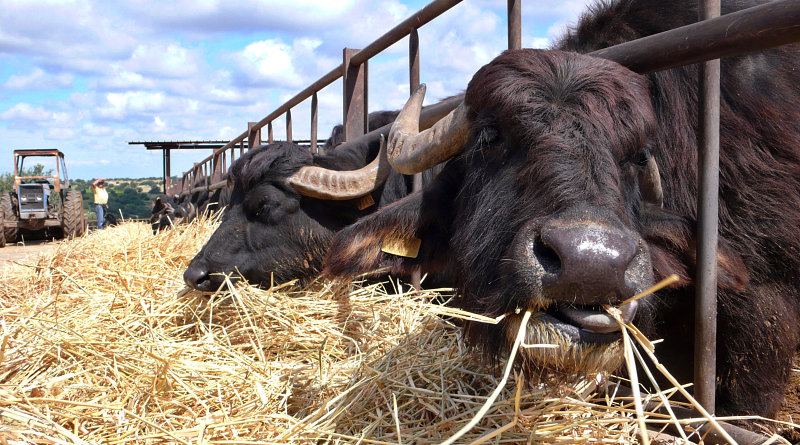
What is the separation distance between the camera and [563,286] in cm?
140

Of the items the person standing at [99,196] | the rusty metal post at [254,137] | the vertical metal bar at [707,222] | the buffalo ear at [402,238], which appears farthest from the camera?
the person standing at [99,196]

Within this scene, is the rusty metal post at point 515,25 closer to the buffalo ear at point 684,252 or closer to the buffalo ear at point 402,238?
the buffalo ear at point 402,238

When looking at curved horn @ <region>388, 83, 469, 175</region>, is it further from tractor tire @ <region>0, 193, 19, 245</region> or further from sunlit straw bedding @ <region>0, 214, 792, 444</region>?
tractor tire @ <region>0, 193, 19, 245</region>

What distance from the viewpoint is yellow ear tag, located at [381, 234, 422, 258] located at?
91.4 inches

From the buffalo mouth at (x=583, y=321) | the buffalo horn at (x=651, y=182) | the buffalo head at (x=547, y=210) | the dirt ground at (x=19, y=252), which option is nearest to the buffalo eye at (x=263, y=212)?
the buffalo head at (x=547, y=210)

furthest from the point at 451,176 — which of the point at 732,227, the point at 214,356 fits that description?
the point at 214,356

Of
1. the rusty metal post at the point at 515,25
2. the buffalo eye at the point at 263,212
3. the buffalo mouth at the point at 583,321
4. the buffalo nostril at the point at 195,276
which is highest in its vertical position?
the rusty metal post at the point at 515,25

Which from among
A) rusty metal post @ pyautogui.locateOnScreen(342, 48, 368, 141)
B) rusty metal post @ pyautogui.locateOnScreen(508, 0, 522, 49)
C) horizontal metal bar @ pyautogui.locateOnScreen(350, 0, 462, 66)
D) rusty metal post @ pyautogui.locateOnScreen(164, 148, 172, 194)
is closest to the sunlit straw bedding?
rusty metal post @ pyautogui.locateOnScreen(508, 0, 522, 49)

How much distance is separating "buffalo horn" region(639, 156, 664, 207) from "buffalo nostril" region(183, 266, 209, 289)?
107 inches

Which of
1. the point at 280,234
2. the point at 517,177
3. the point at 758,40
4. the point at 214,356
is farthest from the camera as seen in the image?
the point at 280,234

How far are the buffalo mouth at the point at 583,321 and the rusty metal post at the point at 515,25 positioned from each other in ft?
6.11

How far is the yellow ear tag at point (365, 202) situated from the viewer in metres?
4.08

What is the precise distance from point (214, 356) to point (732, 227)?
232 cm

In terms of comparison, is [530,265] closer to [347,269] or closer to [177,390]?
[347,269]
